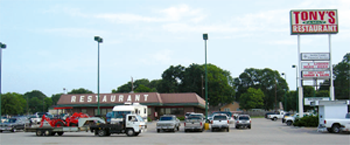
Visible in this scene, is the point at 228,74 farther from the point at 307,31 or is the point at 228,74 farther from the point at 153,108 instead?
the point at 307,31

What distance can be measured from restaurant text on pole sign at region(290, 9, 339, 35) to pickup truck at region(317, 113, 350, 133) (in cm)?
1056

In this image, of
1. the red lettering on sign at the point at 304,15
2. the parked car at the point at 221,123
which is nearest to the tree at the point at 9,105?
the parked car at the point at 221,123

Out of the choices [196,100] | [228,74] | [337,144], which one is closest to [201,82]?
[228,74]

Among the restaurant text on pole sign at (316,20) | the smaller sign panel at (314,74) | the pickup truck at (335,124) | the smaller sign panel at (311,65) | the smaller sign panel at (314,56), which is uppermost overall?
the restaurant text on pole sign at (316,20)

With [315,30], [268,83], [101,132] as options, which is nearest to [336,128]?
[315,30]

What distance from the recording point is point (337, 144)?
1769 centimetres

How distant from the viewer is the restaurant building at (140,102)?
55688 mm

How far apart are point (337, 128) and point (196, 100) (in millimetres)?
31073

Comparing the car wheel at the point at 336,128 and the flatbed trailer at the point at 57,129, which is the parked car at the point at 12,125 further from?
the car wheel at the point at 336,128

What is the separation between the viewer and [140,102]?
181 ft

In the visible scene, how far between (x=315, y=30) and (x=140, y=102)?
100ft

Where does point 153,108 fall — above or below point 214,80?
below

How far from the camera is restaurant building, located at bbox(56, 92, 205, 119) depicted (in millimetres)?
55688

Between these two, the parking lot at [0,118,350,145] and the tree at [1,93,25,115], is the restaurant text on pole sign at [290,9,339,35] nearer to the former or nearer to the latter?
the parking lot at [0,118,350,145]
